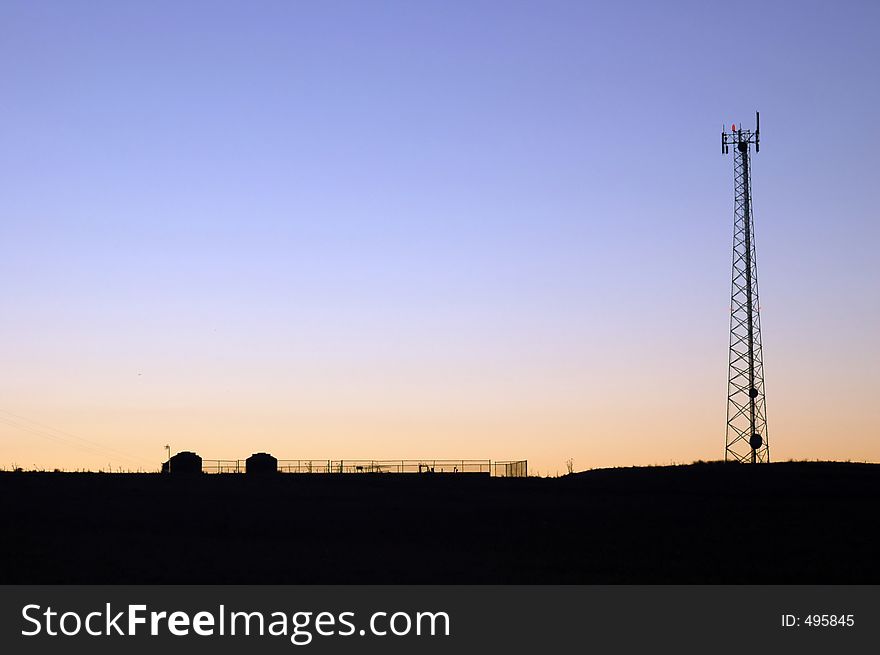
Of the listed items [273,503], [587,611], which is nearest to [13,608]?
[587,611]

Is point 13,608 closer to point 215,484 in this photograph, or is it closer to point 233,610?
point 233,610

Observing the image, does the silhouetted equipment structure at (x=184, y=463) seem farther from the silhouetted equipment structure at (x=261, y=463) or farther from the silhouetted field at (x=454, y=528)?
the silhouetted field at (x=454, y=528)

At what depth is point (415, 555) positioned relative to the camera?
42531 mm

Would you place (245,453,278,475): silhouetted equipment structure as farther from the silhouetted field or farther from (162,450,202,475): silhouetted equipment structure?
the silhouetted field

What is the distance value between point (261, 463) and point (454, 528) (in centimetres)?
4860

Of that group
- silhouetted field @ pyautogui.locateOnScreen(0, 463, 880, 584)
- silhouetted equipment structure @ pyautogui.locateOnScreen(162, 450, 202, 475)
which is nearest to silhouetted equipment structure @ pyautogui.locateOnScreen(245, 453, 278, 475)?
silhouetted equipment structure @ pyautogui.locateOnScreen(162, 450, 202, 475)

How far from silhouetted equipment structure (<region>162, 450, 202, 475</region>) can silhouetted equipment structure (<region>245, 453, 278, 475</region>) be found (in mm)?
4501

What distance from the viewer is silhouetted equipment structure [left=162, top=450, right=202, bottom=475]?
3933 inches

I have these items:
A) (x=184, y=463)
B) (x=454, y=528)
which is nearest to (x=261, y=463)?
(x=184, y=463)

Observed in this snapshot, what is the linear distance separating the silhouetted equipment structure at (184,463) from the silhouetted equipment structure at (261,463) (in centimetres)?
450

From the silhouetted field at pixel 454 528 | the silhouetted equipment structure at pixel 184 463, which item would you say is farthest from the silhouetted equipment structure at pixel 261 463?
the silhouetted field at pixel 454 528

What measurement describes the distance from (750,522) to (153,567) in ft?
92.7

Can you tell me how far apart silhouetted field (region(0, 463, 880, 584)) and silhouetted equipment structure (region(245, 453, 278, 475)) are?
1697 centimetres

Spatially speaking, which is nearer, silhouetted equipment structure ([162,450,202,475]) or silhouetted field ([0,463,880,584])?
silhouetted field ([0,463,880,584])
